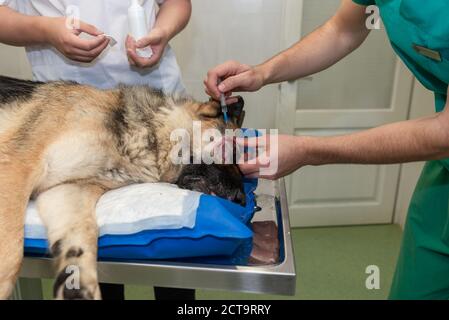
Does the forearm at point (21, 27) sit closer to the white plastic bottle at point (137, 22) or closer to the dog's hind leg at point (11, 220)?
the white plastic bottle at point (137, 22)

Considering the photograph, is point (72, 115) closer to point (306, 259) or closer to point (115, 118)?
point (115, 118)

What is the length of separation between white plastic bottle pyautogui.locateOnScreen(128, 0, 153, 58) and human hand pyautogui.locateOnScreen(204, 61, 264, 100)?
0.22m

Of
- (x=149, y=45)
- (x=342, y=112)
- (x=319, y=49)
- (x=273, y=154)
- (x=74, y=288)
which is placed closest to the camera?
(x=74, y=288)

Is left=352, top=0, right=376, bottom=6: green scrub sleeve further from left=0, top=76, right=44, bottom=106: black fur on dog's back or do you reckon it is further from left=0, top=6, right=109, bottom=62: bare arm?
left=0, top=76, right=44, bottom=106: black fur on dog's back

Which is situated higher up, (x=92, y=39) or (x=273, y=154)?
(x=92, y=39)

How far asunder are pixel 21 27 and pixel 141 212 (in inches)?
27.2

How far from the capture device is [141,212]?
927 millimetres

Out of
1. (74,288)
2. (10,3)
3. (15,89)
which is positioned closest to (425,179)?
(74,288)

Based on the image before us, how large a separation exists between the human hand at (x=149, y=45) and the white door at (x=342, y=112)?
1.39 meters

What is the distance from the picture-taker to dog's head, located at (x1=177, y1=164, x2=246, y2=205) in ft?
3.90

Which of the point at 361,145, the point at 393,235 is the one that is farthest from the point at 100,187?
the point at 393,235

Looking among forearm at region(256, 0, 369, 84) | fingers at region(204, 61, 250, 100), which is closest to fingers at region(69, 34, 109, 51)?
fingers at region(204, 61, 250, 100)

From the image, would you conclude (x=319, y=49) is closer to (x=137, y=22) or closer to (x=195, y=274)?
(x=137, y=22)

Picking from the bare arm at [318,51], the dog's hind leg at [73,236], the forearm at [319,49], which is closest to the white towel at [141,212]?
the dog's hind leg at [73,236]
